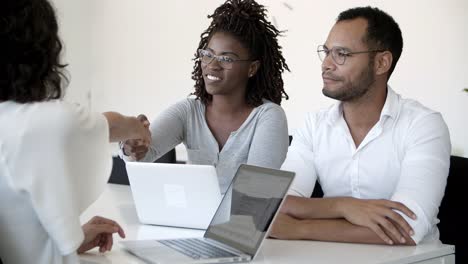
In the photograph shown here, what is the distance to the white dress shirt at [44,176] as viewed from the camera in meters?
1.15

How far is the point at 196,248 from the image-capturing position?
5.07ft

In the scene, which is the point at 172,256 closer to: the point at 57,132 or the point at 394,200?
the point at 57,132

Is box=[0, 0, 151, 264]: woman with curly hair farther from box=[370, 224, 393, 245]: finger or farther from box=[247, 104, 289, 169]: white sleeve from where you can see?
box=[247, 104, 289, 169]: white sleeve

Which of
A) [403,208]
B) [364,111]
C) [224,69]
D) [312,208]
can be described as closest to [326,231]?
[312,208]

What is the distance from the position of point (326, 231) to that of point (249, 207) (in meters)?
0.25

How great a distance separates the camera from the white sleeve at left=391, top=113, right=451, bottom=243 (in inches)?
68.2

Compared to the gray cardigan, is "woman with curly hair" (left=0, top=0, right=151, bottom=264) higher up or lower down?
higher up

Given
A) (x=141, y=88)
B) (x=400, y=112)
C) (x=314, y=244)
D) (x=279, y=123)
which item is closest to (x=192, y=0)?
(x=141, y=88)

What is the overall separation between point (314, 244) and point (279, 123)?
0.72m

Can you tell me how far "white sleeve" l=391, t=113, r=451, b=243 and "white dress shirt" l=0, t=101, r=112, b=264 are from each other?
877 millimetres

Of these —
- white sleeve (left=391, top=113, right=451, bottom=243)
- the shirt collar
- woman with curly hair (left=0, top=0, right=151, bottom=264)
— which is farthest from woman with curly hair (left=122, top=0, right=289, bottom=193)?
woman with curly hair (left=0, top=0, right=151, bottom=264)

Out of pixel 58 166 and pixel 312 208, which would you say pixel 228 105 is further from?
pixel 58 166

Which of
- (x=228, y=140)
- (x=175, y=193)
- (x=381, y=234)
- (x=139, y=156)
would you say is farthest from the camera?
(x=228, y=140)

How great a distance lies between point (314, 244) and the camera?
1.65m
